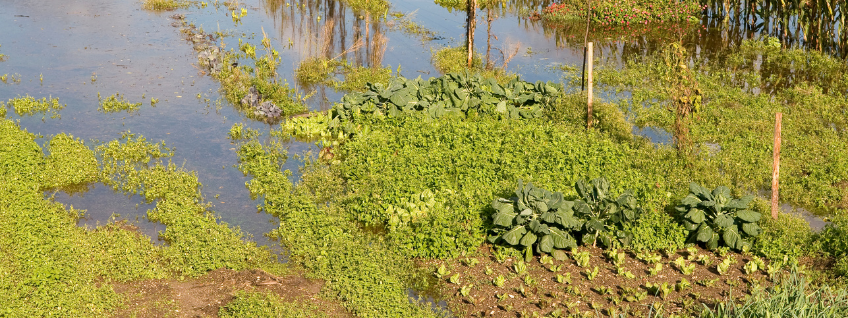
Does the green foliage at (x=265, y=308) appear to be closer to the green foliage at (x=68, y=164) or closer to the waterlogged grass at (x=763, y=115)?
the green foliage at (x=68, y=164)

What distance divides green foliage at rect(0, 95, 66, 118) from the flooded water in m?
0.25

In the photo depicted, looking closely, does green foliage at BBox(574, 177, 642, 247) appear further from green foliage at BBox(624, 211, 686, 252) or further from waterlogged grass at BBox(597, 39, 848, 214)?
waterlogged grass at BBox(597, 39, 848, 214)

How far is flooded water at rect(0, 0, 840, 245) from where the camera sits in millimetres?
12422

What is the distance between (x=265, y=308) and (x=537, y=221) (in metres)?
3.51

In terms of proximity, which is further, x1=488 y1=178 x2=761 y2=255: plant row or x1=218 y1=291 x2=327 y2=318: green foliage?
x1=488 y1=178 x2=761 y2=255: plant row

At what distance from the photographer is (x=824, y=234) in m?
8.98

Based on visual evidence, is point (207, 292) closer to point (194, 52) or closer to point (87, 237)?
point (87, 237)

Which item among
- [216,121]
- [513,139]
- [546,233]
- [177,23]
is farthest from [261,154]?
[177,23]

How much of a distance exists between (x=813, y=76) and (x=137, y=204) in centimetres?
1538

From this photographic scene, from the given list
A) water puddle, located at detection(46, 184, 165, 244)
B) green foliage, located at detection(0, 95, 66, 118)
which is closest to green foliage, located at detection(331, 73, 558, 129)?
water puddle, located at detection(46, 184, 165, 244)

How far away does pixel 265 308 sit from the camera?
25.3 feet

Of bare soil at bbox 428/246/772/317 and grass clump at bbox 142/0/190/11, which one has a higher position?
grass clump at bbox 142/0/190/11

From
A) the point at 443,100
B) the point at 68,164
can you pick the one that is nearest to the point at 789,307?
the point at 443,100

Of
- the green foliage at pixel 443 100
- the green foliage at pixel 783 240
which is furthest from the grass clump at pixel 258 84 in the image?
the green foliage at pixel 783 240
